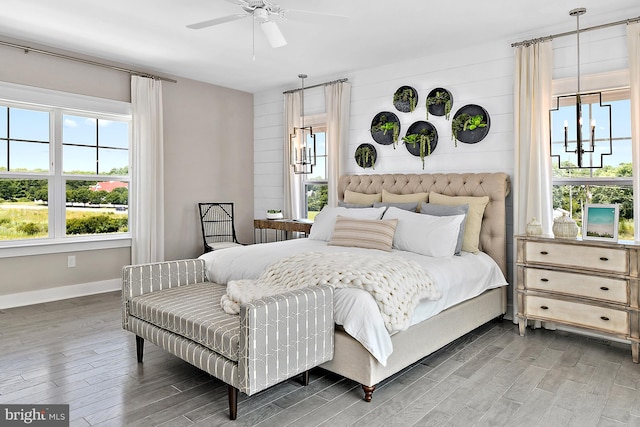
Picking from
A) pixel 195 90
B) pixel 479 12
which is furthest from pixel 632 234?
pixel 195 90

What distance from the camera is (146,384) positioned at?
2.63 meters

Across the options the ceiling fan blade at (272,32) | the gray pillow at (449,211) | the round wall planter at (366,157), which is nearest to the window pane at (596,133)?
the gray pillow at (449,211)

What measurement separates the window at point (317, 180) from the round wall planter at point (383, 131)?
2.73ft

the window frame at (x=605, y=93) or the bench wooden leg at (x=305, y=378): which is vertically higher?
the window frame at (x=605, y=93)

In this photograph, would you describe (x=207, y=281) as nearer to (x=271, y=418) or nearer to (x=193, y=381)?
(x=193, y=381)

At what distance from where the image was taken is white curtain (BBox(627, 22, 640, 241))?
Result: 334cm

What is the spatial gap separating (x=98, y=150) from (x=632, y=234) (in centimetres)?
540

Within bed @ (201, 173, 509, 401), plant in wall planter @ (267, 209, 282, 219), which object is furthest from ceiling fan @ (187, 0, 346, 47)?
plant in wall planter @ (267, 209, 282, 219)

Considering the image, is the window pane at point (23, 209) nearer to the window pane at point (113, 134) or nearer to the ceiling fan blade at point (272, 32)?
the window pane at point (113, 134)

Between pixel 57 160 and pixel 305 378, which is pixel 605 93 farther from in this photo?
pixel 57 160

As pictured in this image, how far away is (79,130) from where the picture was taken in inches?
192

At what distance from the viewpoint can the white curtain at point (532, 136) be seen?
378 centimetres

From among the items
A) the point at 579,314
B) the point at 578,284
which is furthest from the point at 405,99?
the point at 579,314

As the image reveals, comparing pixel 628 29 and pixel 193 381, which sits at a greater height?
pixel 628 29
